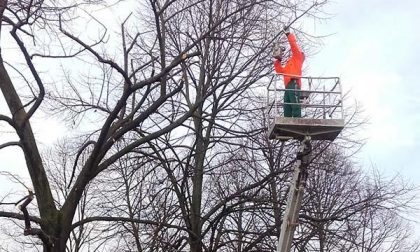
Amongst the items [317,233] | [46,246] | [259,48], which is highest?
[259,48]

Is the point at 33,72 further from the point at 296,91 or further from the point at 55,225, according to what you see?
the point at 296,91

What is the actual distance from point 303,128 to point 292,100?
66 centimetres

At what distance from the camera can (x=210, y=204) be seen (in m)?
17.2

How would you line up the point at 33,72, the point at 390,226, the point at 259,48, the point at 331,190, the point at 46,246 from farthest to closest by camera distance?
the point at 390,226 → the point at 331,190 → the point at 259,48 → the point at 46,246 → the point at 33,72

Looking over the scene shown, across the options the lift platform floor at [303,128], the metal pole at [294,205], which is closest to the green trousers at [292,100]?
the lift platform floor at [303,128]

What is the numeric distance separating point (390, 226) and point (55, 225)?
19.1 metres

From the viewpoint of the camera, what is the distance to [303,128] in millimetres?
10062

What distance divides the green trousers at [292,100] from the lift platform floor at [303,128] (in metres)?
0.46

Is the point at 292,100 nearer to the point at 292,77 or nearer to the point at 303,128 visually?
the point at 292,77

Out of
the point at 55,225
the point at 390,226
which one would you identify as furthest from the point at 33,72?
the point at 390,226

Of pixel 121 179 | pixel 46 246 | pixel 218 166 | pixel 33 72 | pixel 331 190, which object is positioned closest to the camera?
pixel 33 72

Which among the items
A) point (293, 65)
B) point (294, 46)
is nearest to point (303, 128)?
point (293, 65)

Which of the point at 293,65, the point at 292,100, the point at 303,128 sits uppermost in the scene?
the point at 293,65

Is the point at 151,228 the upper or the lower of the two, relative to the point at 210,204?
lower
